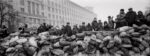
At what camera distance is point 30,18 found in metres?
30.9

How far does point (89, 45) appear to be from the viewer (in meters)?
5.51

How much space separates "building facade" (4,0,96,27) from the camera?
2930 centimetres

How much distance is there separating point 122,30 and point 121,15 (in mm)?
1512

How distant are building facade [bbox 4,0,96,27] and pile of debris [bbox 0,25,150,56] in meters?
21.7

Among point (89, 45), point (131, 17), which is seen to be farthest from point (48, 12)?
point (89, 45)

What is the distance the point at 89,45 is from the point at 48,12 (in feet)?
125

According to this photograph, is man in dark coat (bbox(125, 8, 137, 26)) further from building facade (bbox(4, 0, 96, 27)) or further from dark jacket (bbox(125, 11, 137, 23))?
building facade (bbox(4, 0, 96, 27))

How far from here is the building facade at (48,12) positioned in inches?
1153

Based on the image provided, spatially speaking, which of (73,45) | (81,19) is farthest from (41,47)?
(81,19)

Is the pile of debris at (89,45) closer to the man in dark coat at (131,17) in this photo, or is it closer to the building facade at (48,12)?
the man in dark coat at (131,17)

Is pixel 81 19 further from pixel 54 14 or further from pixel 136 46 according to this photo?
pixel 136 46

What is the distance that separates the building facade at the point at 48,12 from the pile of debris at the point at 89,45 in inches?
852

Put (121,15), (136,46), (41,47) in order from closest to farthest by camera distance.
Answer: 1. (136,46)
2. (41,47)
3. (121,15)

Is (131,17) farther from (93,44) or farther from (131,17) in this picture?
(93,44)
